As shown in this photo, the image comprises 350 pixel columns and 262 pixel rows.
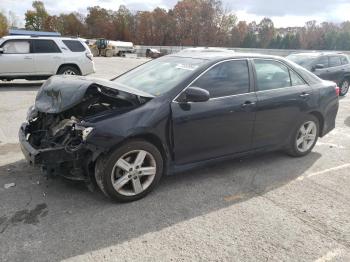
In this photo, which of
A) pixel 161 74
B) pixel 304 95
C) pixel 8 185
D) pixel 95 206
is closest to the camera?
pixel 95 206

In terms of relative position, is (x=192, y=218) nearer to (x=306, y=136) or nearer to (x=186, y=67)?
(x=186, y=67)

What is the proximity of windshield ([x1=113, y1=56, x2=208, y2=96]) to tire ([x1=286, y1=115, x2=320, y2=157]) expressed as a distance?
6.34 ft

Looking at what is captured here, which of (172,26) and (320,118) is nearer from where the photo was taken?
(320,118)

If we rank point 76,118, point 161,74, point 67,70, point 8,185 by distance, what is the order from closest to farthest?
point 76,118 < point 8,185 < point 161,74 < point 67,70

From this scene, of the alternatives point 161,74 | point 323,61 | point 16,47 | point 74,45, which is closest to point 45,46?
point 16,47

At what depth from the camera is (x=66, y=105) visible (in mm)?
3791

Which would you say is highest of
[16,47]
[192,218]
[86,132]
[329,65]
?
[16,47]

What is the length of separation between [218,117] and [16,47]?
34.1ft

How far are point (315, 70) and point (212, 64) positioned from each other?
8.35m

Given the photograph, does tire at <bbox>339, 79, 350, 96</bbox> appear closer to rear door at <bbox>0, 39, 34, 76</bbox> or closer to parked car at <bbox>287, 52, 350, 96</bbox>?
parked car at <bbox>287, 52, 350, 96</bbox>

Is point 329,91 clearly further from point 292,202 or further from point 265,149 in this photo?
point 292,202

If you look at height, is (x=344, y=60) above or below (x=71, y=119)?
above

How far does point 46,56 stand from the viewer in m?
12.6

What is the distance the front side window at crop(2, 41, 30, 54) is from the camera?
1227 centimetres
